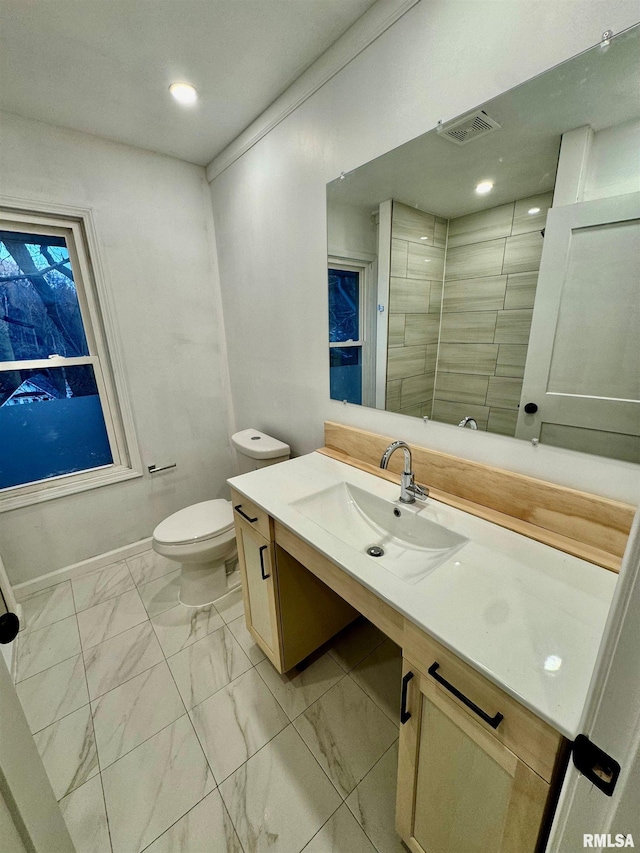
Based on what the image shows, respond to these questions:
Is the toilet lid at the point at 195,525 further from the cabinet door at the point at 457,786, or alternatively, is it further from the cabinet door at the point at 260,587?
the cabinet door at the point at 457,786

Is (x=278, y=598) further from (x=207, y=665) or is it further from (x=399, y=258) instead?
(x=399, y=258)

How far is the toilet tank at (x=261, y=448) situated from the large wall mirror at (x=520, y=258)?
0.72 m

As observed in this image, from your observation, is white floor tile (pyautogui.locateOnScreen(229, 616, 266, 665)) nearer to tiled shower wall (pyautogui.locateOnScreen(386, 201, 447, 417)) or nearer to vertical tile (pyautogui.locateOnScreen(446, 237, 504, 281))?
tiled shower wall (pyautogui.locateOnScreen(386, 201, 447, 417))

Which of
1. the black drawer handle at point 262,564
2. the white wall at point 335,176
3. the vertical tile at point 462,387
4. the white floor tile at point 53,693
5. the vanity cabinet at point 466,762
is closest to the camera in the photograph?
the vanity cabinet at point 466,762

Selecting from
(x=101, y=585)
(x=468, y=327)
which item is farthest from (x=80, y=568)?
(x=468, y=327)

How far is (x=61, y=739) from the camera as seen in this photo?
3.93ft

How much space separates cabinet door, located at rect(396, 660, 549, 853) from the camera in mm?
564

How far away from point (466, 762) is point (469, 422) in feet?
2.73

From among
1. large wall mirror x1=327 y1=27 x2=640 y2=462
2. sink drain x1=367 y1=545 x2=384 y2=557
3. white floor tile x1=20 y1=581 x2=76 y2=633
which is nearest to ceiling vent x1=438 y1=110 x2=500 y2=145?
large wall mirror x1=327 y1=27 x2=640 y2=462

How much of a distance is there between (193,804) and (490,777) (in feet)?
3.15

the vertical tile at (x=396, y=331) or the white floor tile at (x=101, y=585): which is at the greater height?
the vertical tile at (x=396, y=331)

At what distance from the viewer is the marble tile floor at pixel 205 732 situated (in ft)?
3.18

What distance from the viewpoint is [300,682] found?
1.36m

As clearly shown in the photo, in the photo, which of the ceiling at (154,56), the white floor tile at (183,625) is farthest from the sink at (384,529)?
the ceiling at (154,56)
